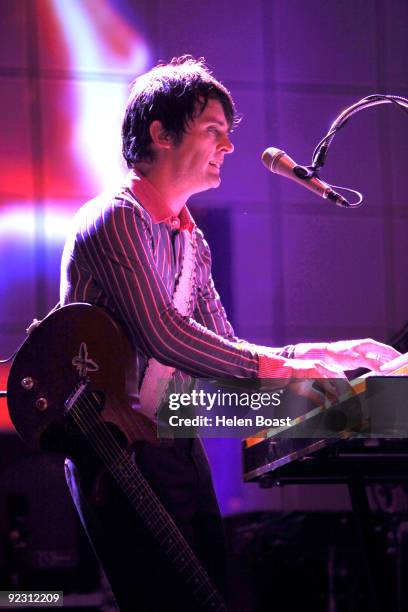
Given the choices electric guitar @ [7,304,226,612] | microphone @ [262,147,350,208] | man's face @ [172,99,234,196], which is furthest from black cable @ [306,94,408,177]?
electric guitar @ [7,304,226,612]

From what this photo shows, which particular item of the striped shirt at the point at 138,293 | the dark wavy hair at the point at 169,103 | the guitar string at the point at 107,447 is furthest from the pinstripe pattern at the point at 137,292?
the dark wavy hair at the point at 169,103

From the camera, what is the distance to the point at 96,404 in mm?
1864

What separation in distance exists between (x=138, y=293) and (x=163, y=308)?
0.19 ft

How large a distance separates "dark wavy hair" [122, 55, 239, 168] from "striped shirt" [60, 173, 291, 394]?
0.86 feet

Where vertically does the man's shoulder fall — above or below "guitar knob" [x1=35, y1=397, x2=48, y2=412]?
above

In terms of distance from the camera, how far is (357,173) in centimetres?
392

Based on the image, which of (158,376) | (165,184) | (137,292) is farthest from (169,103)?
(158,376)

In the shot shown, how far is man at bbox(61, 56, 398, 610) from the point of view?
73.6 inches

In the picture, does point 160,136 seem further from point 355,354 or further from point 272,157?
point 355,354

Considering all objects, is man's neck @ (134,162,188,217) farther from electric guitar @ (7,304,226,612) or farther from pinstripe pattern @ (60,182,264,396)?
electric guitar @ (7,304,226,612)

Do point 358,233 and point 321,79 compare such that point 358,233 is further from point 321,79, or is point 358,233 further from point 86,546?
point 86,546

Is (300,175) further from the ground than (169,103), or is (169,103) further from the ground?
(169,103)

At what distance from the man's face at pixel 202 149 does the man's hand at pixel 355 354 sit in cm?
48

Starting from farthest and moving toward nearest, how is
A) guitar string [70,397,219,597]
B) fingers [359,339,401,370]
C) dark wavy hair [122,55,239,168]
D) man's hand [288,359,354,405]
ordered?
dark wavy hair [122,55,239,168], fingers [359,339,401,370], guitar string [70,397,219,597], man's hand [288,359,354,405]
